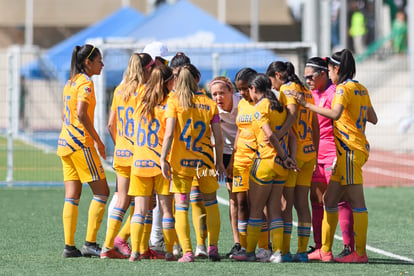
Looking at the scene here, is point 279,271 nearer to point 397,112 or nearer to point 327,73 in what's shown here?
point 327,73

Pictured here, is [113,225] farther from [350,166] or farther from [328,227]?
[350,166]

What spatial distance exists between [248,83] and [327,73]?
3.07ft

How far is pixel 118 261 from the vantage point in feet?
27.2

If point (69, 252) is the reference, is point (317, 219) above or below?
above

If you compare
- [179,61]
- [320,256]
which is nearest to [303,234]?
[320,256]

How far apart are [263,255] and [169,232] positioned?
98cm

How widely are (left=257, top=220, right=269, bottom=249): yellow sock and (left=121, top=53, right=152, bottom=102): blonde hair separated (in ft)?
6.23

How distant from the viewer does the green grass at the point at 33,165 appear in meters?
16.4

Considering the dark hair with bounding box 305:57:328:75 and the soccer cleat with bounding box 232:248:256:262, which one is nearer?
the soccer cleat with bounding box 232:248:256:262

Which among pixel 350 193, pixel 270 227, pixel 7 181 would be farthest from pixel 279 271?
pixel 7 181

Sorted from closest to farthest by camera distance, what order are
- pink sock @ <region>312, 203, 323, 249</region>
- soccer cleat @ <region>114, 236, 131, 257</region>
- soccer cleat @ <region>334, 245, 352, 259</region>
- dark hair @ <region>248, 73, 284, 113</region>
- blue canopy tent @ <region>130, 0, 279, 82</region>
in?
1. dark hair @ <region>248, 73, 284, 113</region>
2. soccer cleat @ <region>334, 245, 352, 259</region>
3. soccer cleat @ <region>114, 236, 131, 257</region>
4. pink sock @ <region>312, 203, 323, 249</region>
5. blue canopy tent @ <region>130, 0, 279, 82</region>

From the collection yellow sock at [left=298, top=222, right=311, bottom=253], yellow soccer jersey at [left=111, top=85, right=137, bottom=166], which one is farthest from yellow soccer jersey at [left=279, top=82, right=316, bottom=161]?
yellow soccer jersey at [left=111, top=85, right=137, bottom=166]

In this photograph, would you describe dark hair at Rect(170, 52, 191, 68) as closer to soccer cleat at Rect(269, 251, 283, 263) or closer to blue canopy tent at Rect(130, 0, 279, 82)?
soccer cleat at Rect(269, 251, 283, 263)

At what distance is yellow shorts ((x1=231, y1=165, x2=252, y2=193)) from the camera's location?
8.52 m
